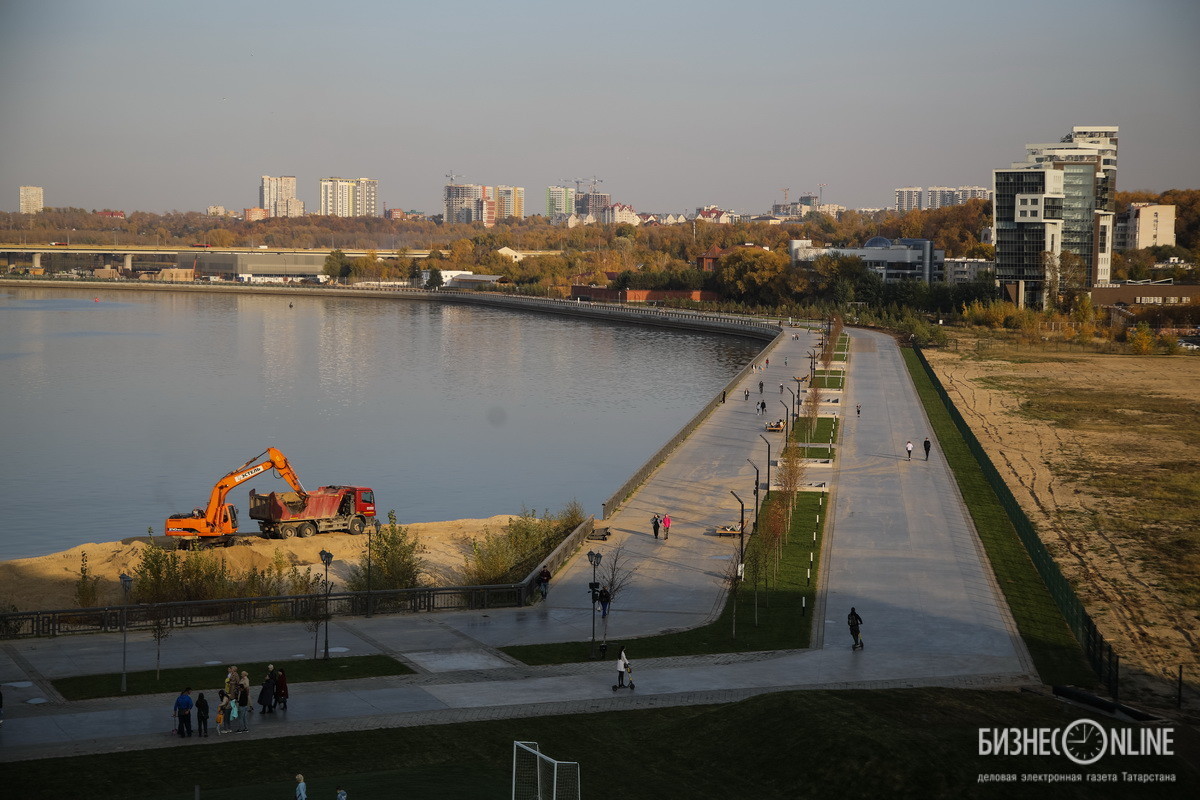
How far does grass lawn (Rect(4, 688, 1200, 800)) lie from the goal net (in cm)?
24

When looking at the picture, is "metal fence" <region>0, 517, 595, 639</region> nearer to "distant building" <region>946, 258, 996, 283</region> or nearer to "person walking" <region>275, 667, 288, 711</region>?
"person walking" <region>275, 667, 288, 711</region>

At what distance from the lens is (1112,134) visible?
168m

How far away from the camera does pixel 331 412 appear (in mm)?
65250

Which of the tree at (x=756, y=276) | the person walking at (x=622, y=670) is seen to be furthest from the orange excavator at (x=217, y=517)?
the tree at (x=756, y=276)

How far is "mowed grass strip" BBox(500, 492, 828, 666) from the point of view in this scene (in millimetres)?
22938

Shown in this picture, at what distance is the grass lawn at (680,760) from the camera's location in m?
15.3

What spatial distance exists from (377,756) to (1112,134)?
173m

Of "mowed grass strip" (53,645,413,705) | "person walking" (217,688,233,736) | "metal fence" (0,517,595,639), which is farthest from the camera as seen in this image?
"metal fence" (0,517,595,639)

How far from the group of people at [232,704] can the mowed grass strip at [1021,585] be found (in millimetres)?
12984

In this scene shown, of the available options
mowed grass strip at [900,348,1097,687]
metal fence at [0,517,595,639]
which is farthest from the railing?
mowed grass strip at [900,348,1097,687]

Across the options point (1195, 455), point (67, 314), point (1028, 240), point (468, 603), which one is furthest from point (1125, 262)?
point (468, 603)

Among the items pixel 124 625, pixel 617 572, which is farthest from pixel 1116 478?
pixel 124 625

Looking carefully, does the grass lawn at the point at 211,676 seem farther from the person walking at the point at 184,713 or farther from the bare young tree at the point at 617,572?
the bare young tree at the point at 617,572

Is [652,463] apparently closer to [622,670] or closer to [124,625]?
[622,670]
